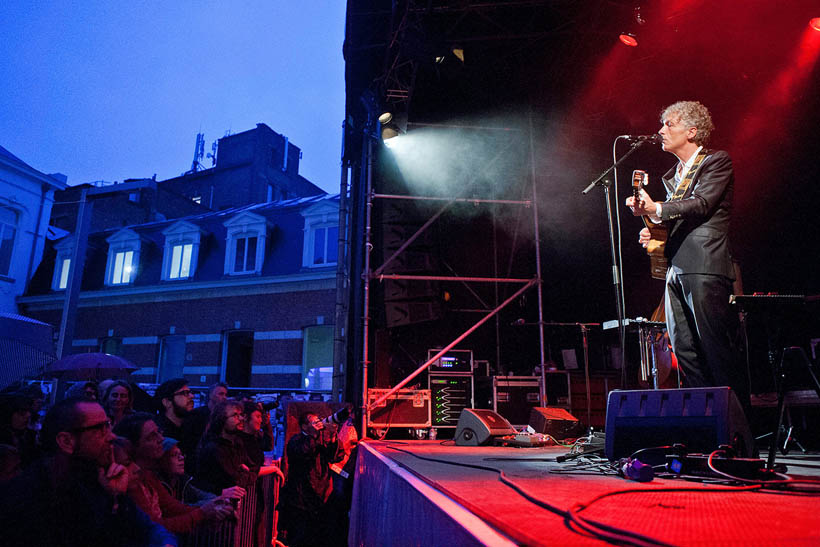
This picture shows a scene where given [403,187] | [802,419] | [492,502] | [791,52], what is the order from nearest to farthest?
1. [492,502]
2. [791,52]
3. [802,419]
4. [403,187]

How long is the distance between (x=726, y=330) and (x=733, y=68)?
3.89m

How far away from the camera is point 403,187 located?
7152mm

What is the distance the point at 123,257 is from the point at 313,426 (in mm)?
16814

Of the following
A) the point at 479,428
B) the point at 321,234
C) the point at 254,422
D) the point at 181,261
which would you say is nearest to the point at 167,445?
the point at 254,422

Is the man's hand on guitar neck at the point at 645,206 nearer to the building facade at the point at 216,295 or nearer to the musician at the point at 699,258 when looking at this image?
the musician at the point at 699,258

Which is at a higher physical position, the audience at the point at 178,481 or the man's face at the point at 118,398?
the man's face at the point at 118,398

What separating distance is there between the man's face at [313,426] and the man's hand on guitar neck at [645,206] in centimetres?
376

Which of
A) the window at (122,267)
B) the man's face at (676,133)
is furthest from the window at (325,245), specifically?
the man's face at (676,133)

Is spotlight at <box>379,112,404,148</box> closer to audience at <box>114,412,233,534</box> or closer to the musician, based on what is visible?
the musician

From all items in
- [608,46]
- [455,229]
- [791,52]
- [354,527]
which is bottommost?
[354,527]

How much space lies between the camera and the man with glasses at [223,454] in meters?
3.55

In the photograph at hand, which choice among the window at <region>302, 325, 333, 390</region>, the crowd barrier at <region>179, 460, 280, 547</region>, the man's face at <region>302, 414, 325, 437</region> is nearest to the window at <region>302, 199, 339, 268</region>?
the window at <region>302, 325, 333, 390</region>

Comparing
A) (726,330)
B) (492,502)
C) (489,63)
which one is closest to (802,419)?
(726,330)

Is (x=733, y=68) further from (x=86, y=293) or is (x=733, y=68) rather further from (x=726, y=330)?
(x=86, y=293)
